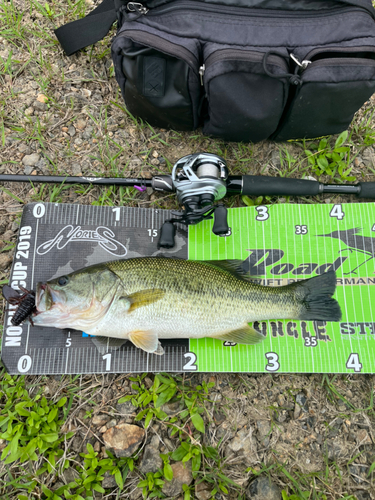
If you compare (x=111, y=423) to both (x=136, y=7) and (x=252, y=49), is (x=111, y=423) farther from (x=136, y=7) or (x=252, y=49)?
(x=136, y=7)

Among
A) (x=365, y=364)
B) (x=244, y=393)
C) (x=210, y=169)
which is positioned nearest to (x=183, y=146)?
(x=210, y=169)

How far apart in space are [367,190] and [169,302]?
2.60 meters

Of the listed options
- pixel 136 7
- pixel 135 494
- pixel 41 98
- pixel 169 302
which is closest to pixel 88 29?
pixel 41 98

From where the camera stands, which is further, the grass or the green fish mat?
the green fish mat

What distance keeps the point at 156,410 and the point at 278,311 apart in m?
1.57

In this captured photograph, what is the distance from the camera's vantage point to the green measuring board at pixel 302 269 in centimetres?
325

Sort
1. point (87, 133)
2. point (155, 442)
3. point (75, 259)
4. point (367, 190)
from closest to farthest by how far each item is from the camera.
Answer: point (155, 442) → point (75, 259) → point (367, 190) → point (87, 133)

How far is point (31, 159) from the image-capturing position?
12.4 ft

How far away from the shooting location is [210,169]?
3.09 m

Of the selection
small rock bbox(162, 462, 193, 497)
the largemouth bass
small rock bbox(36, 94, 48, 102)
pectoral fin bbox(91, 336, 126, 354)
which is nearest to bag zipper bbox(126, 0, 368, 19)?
small rock bbox(36, 94, 48, 102)

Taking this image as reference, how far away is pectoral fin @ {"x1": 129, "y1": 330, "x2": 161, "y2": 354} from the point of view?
9.62 feet

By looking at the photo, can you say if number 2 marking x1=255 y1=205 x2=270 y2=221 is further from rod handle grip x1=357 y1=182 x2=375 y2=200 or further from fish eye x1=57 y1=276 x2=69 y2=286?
fish eye x1=57 y1=276 x2=69 y2=286

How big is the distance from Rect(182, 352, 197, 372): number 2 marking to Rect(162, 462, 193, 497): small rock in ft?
2.84

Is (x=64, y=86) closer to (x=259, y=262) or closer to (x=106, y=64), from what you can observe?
(x=106, y=64)
